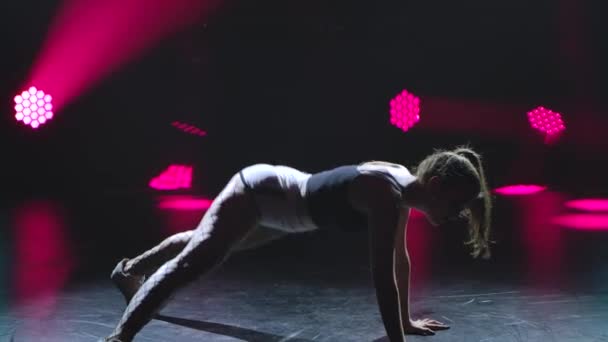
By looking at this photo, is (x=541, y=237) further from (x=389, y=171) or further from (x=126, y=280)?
(x=126, y=280)

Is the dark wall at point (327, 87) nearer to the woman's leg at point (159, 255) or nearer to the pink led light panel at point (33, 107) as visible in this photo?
the pink led light panel at point (33, 107)

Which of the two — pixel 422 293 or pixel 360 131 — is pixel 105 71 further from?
pixel 422 293

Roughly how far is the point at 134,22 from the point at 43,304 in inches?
162

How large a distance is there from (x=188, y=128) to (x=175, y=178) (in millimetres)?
515

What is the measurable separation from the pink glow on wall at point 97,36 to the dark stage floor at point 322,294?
2495 millimetres

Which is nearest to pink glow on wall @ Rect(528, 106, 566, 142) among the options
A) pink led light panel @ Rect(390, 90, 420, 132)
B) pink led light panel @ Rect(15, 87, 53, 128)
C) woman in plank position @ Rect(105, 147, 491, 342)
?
pink led light panel @ Rect(390, 90, 420, 132)

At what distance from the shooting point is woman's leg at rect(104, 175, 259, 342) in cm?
170

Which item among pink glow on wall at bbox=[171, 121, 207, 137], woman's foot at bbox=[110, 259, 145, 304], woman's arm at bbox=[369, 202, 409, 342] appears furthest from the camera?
pink glow on wall at bbox=[171, 121, 207, 137]

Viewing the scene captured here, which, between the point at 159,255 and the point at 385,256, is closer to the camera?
the point at 385,256

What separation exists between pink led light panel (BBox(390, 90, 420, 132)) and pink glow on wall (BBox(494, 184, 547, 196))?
1070 mm

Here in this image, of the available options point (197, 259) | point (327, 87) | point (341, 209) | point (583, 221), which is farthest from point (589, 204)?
point (197, 259)

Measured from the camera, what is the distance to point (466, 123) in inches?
250

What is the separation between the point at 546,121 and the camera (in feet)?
20.7

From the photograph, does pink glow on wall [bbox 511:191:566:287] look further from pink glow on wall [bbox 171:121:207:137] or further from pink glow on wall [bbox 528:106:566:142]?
pink glow on wall [bbox 171:121:207:137]
